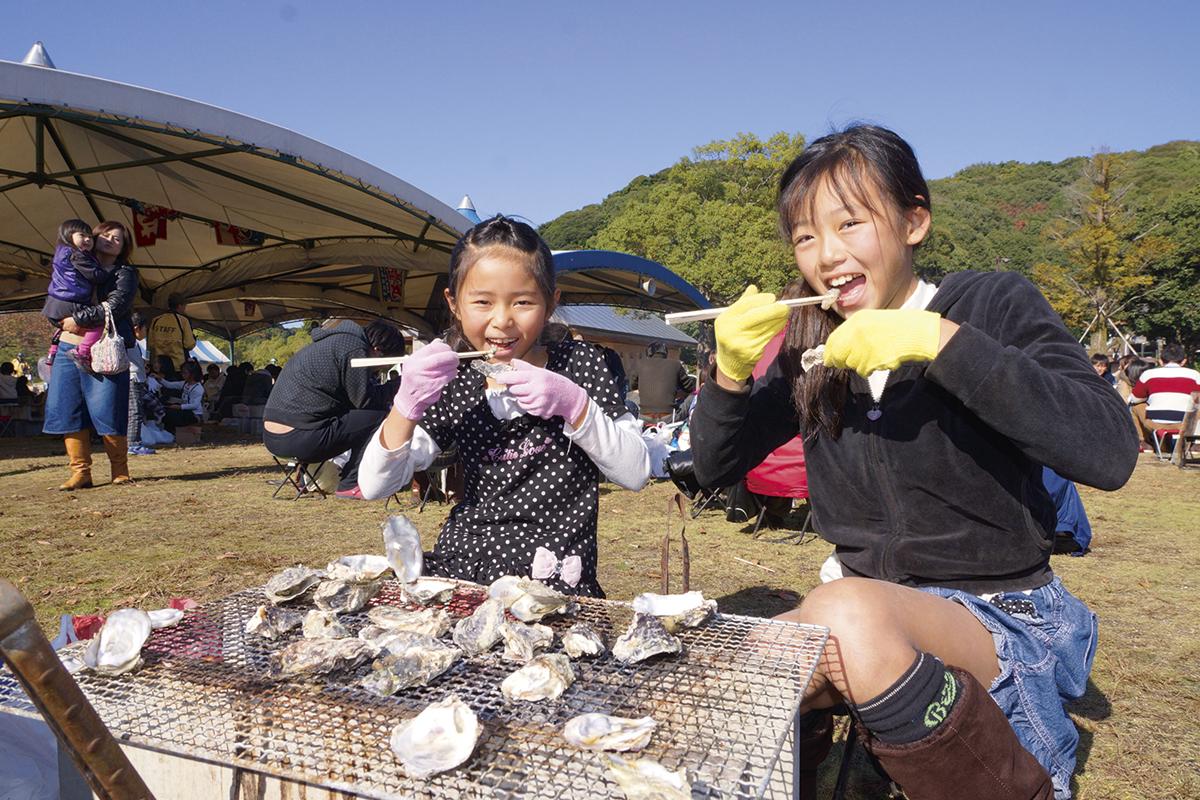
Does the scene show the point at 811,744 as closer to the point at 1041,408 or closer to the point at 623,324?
the point at 1041,408

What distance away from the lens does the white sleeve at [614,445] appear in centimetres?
225

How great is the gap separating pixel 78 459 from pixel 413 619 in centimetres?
748

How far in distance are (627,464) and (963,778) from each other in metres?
1.24

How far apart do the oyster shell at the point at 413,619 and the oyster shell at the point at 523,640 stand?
0.17m

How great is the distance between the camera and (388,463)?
233 centimetres

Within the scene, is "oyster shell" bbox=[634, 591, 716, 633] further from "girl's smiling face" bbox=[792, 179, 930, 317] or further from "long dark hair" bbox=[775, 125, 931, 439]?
"girl's smiling face" bbox=[792, 179, 930, 317]

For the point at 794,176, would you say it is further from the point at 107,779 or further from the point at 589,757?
the point at 107,779

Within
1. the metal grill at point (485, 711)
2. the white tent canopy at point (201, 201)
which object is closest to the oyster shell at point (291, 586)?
the metal grill at point (485, 711)

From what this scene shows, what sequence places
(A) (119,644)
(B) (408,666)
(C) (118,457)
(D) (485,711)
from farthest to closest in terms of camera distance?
(C) (118,457) < (A) (119,644) < (B) (408,666) < (D) (485,711)

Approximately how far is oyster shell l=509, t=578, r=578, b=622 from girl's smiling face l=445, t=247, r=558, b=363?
89 centimetres

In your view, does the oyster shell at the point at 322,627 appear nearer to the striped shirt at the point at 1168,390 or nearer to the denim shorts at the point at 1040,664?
the denim shorts at the point at 1040,664

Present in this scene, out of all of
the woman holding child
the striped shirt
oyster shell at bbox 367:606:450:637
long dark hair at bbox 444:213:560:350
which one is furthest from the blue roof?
oyster shell at bbox 367:606:450:637

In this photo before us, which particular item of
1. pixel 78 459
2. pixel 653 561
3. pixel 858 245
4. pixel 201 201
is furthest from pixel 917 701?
pixel 201 201

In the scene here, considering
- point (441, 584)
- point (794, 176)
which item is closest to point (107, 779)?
point (441, 584)
